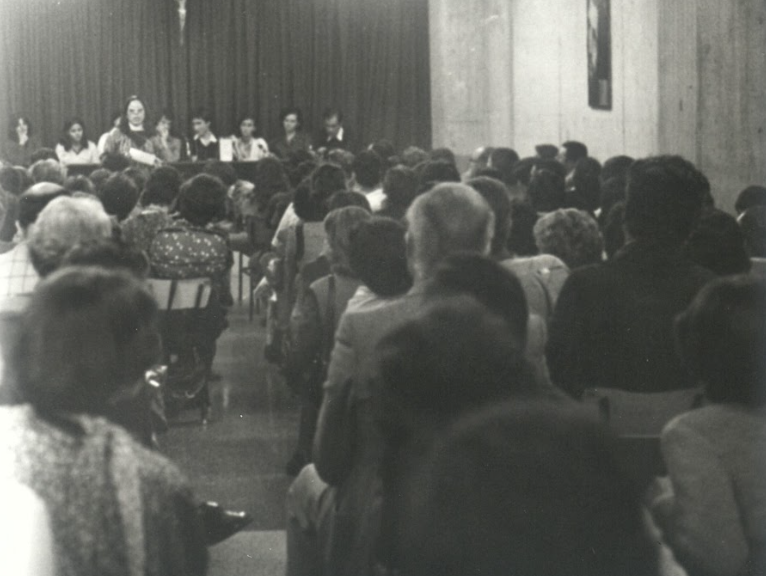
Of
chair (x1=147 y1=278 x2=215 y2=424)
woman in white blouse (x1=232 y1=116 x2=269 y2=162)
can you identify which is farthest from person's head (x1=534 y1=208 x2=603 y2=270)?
woman in white blouse (x1=232 y1=116 x2=269 y2=162)

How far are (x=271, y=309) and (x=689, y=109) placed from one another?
3340 millimetres

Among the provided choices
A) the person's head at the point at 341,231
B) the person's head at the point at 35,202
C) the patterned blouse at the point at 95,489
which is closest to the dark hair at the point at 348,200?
the person's head at the point at 341,231

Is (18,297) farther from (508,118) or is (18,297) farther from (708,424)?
(508,118)

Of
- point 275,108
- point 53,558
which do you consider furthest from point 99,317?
point 275,108

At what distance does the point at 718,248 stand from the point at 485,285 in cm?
199

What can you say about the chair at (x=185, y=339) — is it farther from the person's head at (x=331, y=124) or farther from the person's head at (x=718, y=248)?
the person's head at (x=331, y=124)

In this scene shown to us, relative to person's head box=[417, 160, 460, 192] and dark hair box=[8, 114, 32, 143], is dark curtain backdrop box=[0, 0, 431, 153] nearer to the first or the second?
dark hair box=[8, 114, 32, 143]

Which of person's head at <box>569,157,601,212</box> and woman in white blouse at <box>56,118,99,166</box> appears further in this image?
woman in white blouse at <box>56,118,99,166</box>

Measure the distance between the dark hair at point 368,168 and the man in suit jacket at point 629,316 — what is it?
526cm

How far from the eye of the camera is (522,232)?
6277 mm

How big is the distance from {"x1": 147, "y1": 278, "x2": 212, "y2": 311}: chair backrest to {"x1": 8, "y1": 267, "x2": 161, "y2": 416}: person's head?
497cm

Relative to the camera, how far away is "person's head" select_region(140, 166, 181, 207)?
8.38 m

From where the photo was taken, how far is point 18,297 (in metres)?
5.48

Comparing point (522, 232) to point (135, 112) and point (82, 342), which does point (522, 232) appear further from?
point (135, 112)
